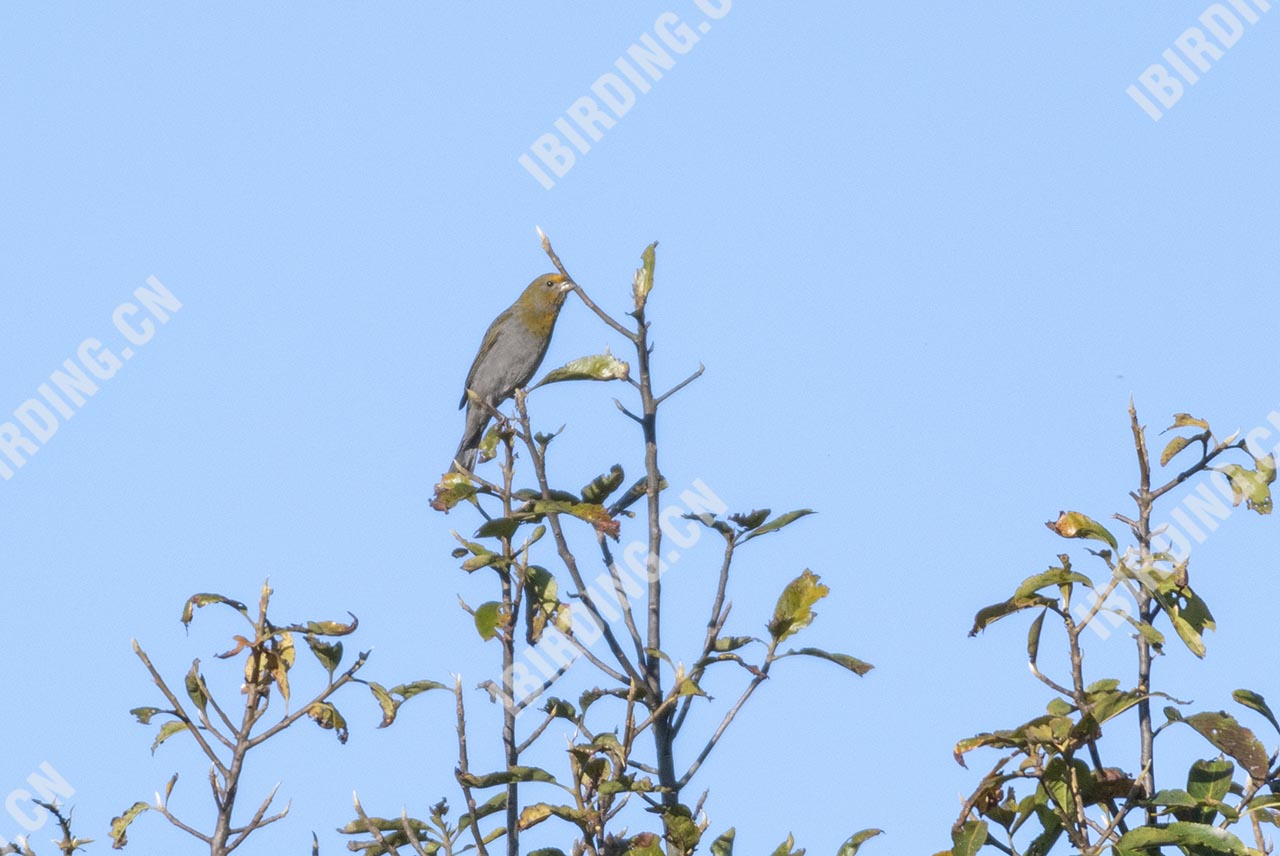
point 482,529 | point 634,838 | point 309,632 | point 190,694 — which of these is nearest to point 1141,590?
point 634,838

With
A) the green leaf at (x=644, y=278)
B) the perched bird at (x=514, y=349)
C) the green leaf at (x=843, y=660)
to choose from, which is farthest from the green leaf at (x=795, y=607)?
the perched bird at (x=514, y=349)

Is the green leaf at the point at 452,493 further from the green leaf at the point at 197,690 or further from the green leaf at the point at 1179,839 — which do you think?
the green leaf at the point at 1179,839

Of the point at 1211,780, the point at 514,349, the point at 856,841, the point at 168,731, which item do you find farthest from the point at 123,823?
the point at 514,349

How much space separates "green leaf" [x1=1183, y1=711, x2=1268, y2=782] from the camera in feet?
8.92

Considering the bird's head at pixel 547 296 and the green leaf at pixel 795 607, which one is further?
the bird's head at pixel 547 296

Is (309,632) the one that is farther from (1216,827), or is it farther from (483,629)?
(1216,827)

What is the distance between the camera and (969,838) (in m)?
2.59

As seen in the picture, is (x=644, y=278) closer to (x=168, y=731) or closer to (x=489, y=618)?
(x=489, y=618)

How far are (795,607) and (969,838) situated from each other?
2.34 feet

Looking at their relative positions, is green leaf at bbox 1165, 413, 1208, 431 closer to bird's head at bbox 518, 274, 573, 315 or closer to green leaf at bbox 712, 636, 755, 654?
green leaf at bbox 712, 636, 755, 654

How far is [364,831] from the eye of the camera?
3322mm

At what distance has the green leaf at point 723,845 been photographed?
296 centimetres

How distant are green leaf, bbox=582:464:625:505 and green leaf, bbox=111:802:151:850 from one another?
120cm

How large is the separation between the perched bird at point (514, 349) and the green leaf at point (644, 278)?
23.2ft
